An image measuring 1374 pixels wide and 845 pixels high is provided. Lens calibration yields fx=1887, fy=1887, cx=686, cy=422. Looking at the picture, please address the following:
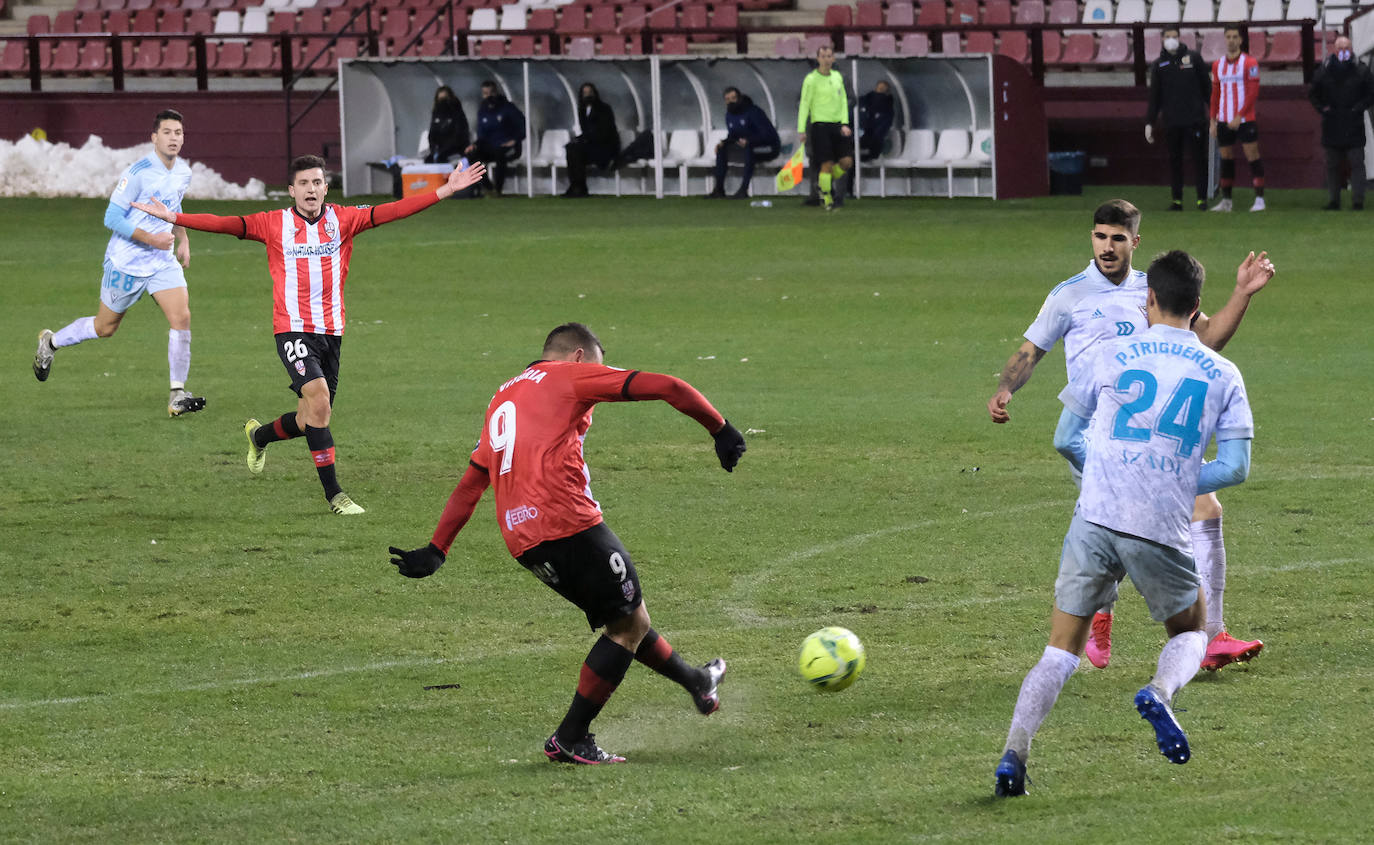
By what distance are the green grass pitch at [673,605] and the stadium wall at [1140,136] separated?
40.3 feet

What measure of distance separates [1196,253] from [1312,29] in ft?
32.5

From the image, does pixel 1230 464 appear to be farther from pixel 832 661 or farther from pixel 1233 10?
pixel 1233 10

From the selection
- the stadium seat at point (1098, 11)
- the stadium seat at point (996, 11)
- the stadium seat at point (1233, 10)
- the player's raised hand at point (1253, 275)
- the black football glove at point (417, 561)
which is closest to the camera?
the black football glove at point (417, 561)

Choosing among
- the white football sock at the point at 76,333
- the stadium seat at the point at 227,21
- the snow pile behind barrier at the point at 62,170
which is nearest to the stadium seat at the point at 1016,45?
the snow pile behind barrier at the point at 62,170

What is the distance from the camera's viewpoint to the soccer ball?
21.7 feet

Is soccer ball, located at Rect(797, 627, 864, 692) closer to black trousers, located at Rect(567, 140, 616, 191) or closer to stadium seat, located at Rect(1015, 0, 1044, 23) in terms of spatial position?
black trousers, located at Rect(567, 140, 616, 191)

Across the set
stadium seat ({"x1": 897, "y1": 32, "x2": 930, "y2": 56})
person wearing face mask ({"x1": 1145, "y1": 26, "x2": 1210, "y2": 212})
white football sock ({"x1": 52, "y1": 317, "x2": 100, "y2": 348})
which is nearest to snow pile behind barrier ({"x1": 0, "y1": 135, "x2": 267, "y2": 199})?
stadium seat ({"x1": 897, "y1": 32, "x2": 930, "y2": 56})

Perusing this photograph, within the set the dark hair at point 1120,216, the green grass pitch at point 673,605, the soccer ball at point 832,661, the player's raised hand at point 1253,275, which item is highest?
the dark hair at point 1120,216

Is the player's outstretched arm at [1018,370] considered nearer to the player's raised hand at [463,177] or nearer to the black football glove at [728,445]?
the black football glove at [728,445]

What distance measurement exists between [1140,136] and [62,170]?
1898 cm

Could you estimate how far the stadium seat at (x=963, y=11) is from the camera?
33750 millimetres

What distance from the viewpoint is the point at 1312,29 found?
3006 centimetres

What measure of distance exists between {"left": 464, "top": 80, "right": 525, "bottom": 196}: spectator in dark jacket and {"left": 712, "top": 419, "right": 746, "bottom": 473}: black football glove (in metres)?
25.9

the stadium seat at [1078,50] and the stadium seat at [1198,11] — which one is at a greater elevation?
the stadium seat at [1198,11]
